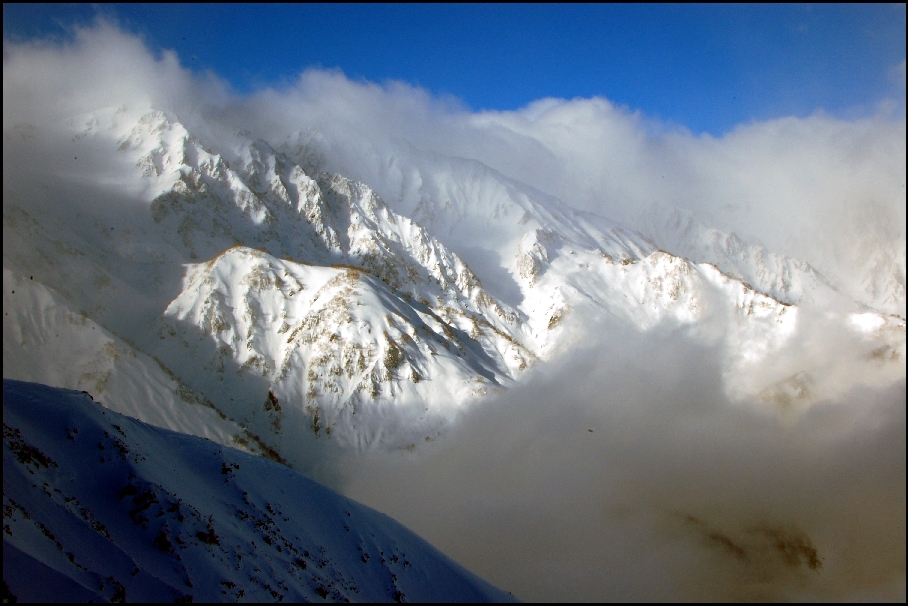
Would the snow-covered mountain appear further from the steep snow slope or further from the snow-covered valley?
the steep snow slope

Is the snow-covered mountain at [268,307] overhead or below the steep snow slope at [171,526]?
overhead

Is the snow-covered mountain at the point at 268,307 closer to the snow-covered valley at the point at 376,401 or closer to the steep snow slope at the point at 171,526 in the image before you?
the snow-covered valley at the point at 376,401

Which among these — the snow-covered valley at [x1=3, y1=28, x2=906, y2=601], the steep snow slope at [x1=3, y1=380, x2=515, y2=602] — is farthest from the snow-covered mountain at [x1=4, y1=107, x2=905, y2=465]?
the steep snow slope at [x1=3, y1=380, x2=515, y2=602]

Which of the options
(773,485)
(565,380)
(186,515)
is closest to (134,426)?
(186,515)

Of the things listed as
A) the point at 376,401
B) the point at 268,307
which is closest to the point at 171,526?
the point at 376,401

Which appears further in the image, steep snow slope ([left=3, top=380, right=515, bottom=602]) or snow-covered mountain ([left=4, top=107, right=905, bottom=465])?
snow-covered mountain ([left=4, top=107, right=905, bottom=465])

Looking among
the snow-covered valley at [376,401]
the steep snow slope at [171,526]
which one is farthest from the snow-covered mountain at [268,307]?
the steep snow slope at [171,526]

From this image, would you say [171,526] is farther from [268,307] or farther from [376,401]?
[268,307]

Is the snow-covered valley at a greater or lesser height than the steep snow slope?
greater
